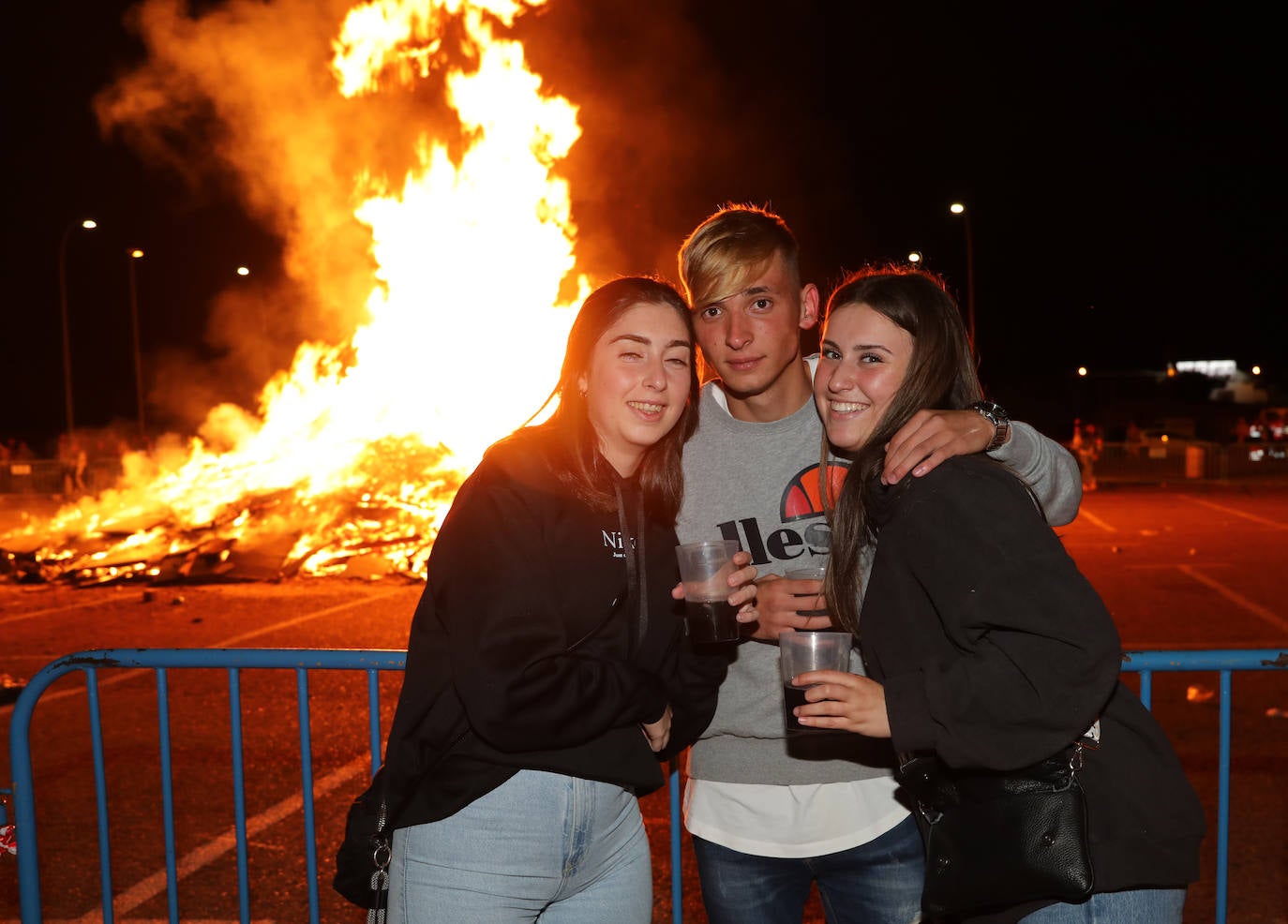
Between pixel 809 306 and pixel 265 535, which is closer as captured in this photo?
pixel 809 306

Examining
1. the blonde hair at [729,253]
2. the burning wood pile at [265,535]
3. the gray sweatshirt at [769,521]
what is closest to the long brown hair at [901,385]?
the gray sweatshirt at [769,521]

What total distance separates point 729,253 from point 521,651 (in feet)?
5.04

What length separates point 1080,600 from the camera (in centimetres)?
180

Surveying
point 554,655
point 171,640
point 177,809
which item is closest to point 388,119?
point 171,640

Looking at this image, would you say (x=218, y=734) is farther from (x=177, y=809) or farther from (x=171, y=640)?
(x=171, y=640)

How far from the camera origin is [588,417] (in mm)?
2422

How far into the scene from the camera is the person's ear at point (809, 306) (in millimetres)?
3236

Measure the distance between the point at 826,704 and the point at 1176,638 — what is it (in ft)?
26.3

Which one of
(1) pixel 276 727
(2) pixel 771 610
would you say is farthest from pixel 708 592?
(1) pixel 276 727

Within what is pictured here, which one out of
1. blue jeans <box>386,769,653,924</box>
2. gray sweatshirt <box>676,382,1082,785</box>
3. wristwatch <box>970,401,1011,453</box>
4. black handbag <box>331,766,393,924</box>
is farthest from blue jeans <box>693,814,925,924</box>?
wristwatch <box>970,401,1011,453</box>

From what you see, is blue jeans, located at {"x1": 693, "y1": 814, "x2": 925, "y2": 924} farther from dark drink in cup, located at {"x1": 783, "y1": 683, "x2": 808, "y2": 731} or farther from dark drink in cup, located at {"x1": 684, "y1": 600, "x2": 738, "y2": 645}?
dark drink in cup, located at {"x1": 684, "y1": 600, "x2": 738, "y2": 645}

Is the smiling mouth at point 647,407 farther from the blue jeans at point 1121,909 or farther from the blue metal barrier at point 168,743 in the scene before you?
the blue jeans at point 1121,909

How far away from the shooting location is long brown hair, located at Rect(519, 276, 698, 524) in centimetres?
224

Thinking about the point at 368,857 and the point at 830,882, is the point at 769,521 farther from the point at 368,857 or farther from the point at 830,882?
the point at 368,857
